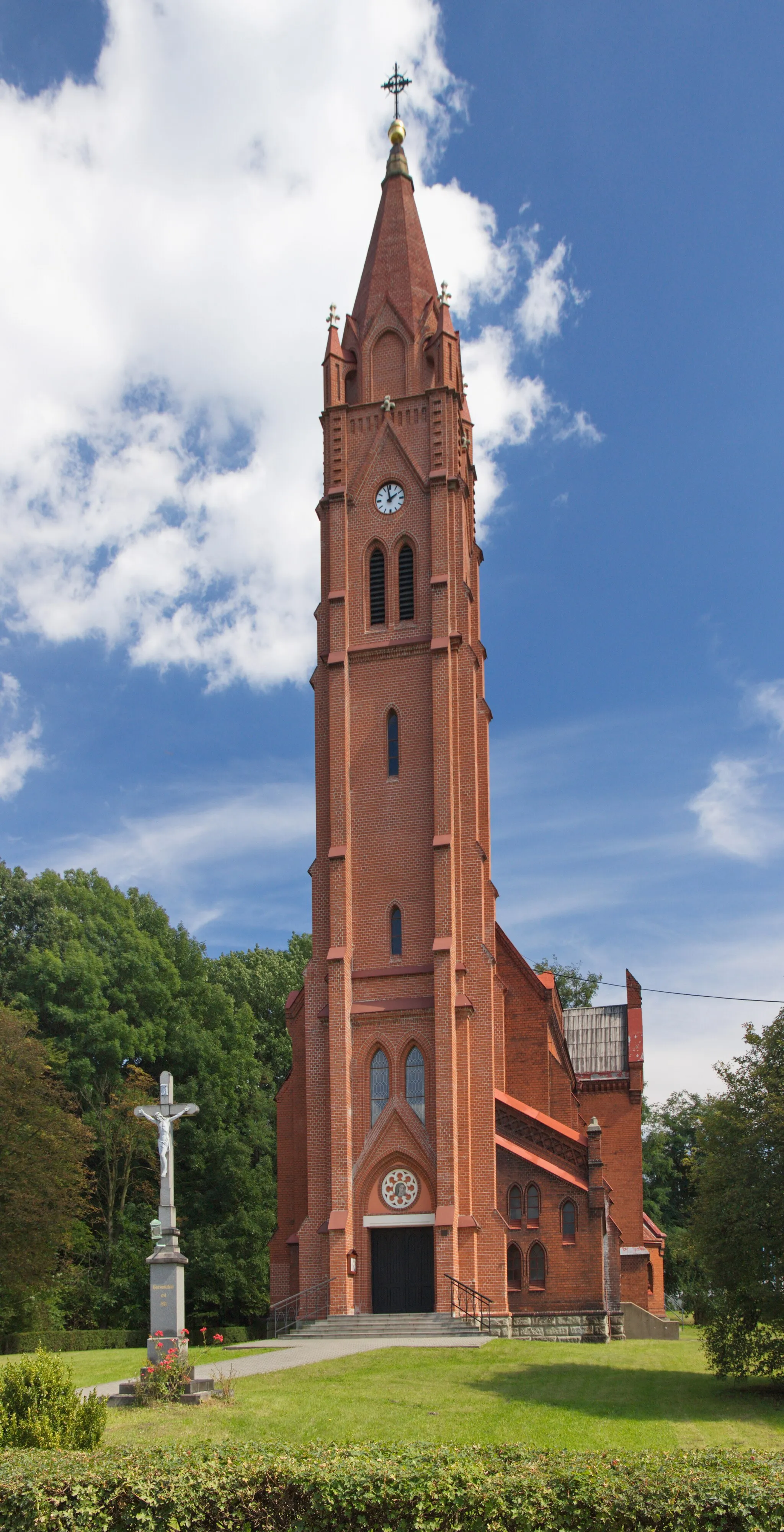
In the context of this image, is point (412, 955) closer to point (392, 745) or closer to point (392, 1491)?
point (392, 745)

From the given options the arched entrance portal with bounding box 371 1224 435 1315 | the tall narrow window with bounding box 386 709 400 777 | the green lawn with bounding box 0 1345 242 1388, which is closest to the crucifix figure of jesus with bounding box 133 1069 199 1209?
the green lawn with bounding box 0 1345 242 1388

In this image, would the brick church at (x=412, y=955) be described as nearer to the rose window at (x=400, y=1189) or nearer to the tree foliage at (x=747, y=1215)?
the rose window at (x=400, y=1189)

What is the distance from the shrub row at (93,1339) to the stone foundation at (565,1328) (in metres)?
7.43

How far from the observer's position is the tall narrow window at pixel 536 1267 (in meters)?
34.9

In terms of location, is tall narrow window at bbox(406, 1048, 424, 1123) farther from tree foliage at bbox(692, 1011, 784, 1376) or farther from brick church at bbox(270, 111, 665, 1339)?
tree foliage at bbox(692, 1011, 784, 1376)

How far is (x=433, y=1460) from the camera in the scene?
35.7 ft

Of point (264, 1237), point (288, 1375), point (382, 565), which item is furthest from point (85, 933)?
point (288, 1375)

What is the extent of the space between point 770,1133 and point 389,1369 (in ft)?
26.7

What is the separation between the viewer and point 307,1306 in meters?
34.3

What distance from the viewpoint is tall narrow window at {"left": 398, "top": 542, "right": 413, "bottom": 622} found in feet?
128

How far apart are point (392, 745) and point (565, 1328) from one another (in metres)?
16.2

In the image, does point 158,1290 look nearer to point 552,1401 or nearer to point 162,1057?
point 552,1401

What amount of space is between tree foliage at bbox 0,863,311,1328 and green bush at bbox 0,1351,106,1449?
30.2 meters

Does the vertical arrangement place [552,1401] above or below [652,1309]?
above
